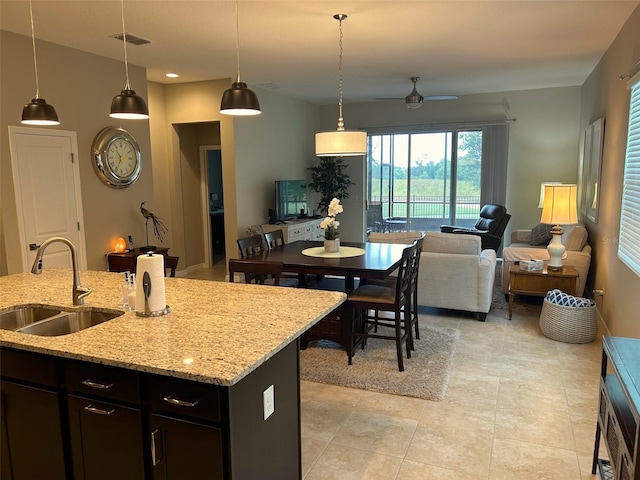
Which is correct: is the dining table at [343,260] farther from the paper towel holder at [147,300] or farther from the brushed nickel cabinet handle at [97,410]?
the brushed nickel cabinet handle at [97,410]

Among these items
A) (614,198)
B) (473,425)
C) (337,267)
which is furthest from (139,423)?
(614,198)

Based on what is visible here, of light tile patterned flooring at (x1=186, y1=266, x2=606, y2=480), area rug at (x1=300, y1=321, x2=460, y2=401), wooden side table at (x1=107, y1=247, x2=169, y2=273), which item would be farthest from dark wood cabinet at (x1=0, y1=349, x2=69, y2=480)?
wooden side table at (x1=107, y1=247, x2=169, y2=273)

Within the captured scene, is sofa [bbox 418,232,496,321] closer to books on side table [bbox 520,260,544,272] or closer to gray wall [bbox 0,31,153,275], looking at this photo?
books on side table [bbox 520,260,544,272]

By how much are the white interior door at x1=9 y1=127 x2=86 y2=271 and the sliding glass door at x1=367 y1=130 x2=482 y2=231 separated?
5705mm

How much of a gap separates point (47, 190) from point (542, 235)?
19.9ft

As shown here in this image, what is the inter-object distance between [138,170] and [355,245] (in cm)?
284

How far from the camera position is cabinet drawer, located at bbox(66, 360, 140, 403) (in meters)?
1.69

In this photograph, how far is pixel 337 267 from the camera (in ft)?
12.0

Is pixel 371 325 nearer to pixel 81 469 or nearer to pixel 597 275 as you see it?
pixel 597 275

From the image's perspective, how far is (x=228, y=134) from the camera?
6.55 m

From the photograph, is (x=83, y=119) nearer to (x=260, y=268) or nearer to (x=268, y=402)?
(x=260, y=268)

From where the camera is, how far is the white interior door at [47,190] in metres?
4.33

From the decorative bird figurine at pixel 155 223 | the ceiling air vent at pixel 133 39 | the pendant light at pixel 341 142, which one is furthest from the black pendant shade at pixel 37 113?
the decorative bird figurine at pixel 155 223

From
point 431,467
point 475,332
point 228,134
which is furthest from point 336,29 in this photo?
point 431,467
